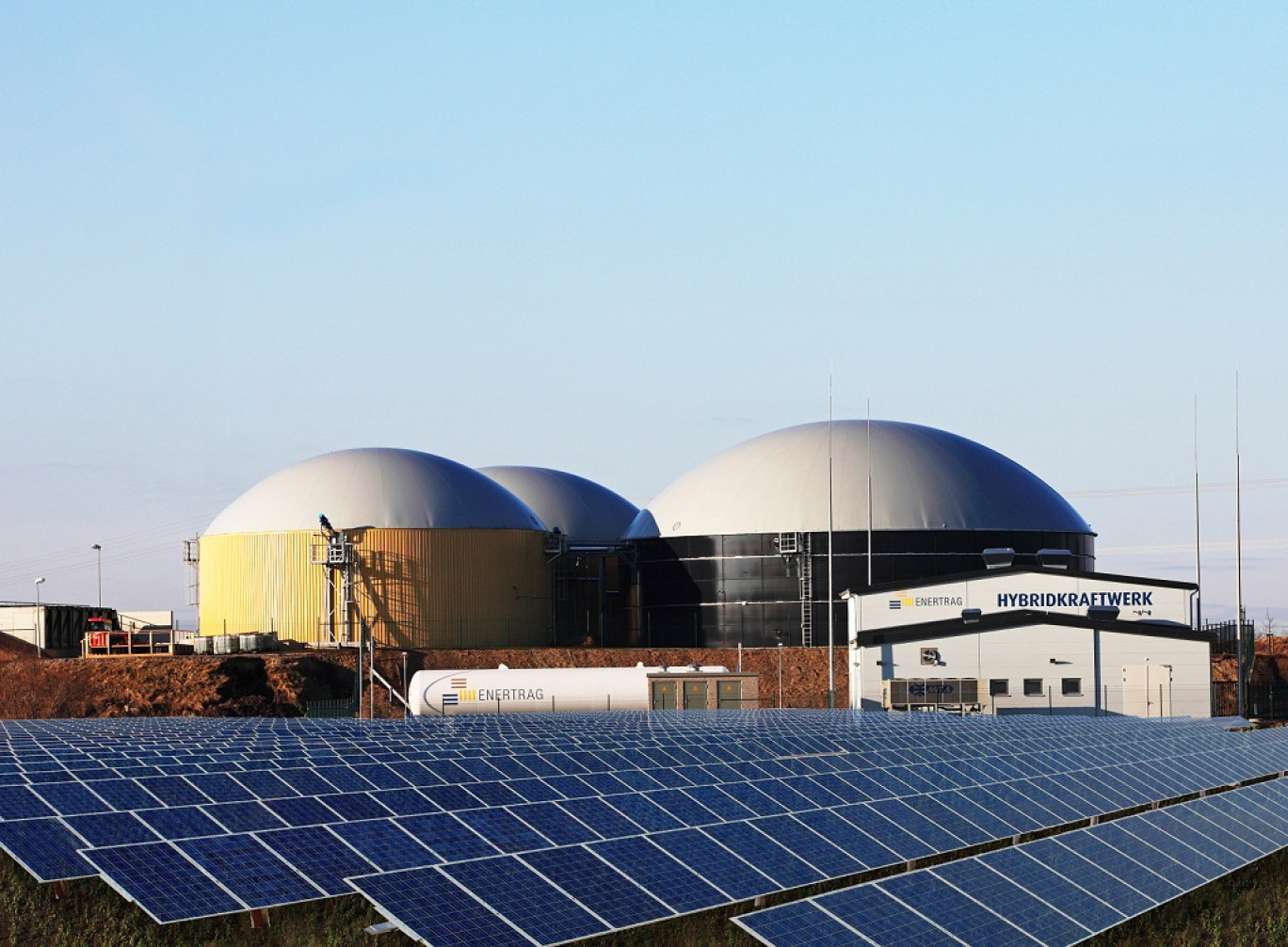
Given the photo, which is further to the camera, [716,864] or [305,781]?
[305,781]

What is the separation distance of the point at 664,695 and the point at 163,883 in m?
41.6

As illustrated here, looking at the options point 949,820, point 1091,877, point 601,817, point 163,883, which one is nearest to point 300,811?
point 601,817

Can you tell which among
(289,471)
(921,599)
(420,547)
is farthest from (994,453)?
(289,471)

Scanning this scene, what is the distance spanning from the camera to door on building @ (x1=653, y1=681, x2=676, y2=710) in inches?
2173

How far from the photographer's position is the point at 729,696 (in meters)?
56.5

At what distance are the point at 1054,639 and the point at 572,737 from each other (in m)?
28.5

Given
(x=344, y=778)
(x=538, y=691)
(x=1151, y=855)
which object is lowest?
(x=538, y=691)

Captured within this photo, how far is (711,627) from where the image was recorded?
73250 mm

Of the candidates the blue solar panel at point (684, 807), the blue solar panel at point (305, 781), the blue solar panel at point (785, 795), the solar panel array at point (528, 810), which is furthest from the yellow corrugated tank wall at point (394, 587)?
the blue solar panel at point (684, 807)

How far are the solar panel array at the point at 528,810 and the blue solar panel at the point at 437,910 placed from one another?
25 millimetres

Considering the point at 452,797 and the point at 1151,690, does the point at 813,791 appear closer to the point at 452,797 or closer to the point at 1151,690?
the point at 452,797

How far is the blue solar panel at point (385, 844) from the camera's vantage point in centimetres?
1565

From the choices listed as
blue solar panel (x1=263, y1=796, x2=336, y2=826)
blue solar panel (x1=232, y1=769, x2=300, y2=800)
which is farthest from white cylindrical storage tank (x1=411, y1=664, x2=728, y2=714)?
blue solar panel (x1=263, y1=796, x2=336, y2=826)

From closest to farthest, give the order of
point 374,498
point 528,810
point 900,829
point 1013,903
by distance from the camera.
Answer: point 1013,903 < point 528,810 < point 900,829 < point 374,498
